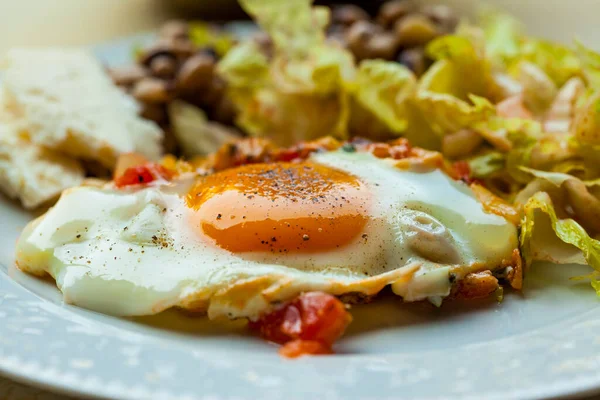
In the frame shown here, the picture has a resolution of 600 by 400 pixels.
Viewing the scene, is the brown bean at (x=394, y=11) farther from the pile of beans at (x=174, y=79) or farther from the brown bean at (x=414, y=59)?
the pile of beans at (x=174, y=79)

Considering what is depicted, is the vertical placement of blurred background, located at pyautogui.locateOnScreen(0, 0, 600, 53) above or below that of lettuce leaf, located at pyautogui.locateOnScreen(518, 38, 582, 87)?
below

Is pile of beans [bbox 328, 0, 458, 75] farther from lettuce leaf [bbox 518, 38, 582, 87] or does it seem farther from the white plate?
the white plate

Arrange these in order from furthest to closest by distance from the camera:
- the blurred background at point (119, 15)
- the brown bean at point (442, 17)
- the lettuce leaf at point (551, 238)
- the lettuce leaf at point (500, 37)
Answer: the blurred background at point (119, 15), the brown bean at point (442, 17), the lettuce leaf at point (500, 37), the lettuce leaf at point (551, 238)

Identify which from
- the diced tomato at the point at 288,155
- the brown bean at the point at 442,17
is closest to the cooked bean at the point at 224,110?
the diced tomato at the point at 288,155

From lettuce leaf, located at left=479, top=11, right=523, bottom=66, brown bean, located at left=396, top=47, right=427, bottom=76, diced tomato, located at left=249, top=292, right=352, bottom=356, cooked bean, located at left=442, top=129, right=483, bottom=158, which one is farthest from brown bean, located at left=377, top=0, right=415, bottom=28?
diced tomato, located at left=249, top=292, right=352, bottom=356

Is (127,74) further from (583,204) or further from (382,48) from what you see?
(583,204)

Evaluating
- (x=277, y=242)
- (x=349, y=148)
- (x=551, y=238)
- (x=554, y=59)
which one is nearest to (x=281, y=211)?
(x=277, y=242)
